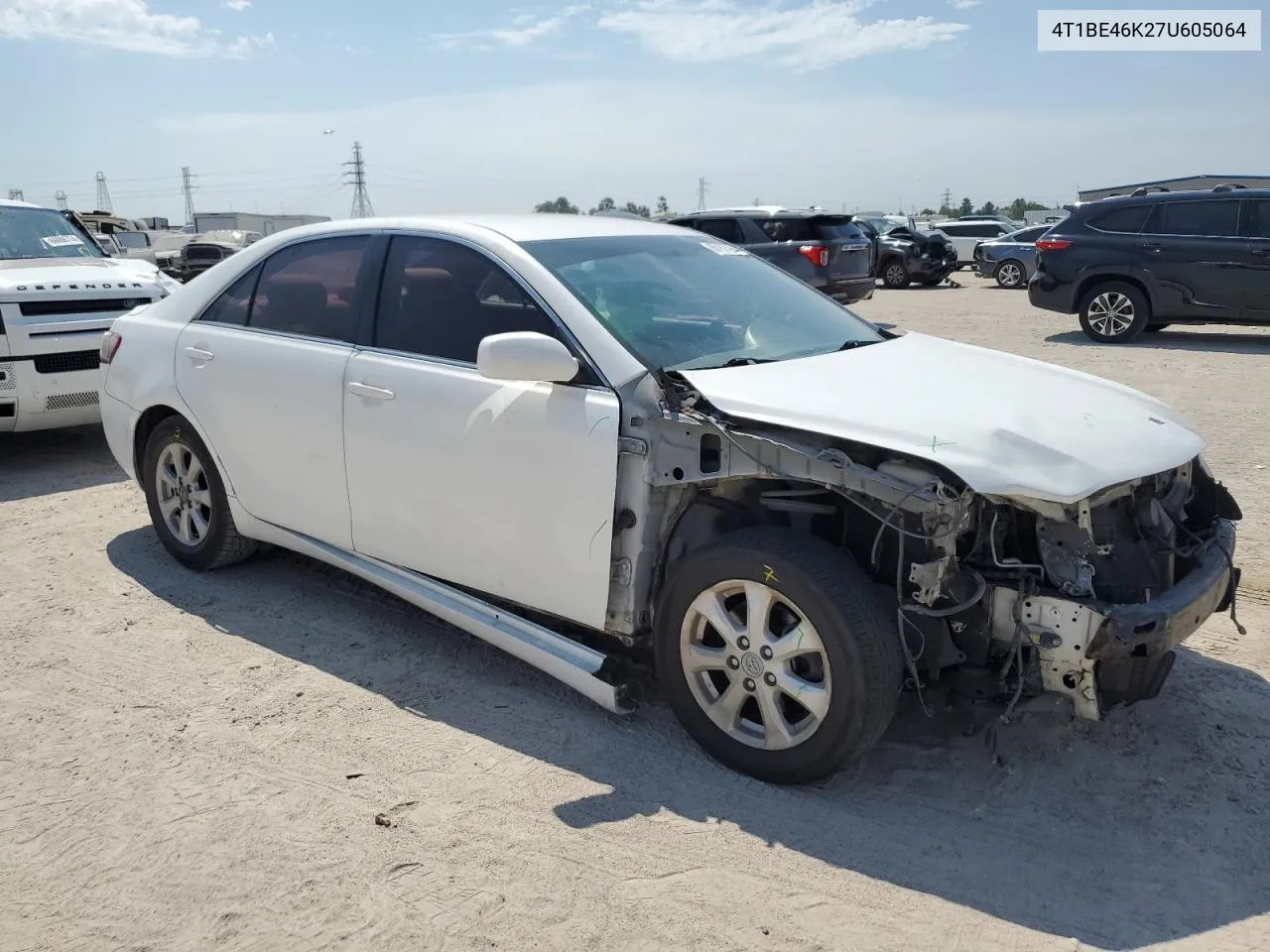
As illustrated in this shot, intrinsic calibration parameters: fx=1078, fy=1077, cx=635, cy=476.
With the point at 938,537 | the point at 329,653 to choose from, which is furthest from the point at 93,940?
the point at 938,537

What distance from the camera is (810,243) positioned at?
14430mm

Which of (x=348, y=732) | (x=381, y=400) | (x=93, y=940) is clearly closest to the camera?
(x=93, y=940)

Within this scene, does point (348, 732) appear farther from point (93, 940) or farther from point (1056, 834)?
point (1056, 834)

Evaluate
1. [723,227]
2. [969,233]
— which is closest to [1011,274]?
[969,233]

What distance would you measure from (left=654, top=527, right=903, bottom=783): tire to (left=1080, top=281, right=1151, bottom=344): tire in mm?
11197

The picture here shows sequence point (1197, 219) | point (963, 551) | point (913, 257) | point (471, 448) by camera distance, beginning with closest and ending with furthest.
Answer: point (963, 551)
point (471, 448)
point (1197, 219)
point (913, 257)

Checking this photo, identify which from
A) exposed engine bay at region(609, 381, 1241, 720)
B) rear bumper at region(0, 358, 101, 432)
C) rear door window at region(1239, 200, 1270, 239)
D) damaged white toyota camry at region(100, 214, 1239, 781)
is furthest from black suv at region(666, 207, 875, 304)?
exposed engine bay at region(609, 381, 1241, 720)

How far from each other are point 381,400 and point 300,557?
1.74 metres

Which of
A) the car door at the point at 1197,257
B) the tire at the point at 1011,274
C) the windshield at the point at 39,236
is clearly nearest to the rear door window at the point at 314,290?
the windshield at the point at 39,236

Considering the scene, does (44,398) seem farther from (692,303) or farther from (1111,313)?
(1111,313)

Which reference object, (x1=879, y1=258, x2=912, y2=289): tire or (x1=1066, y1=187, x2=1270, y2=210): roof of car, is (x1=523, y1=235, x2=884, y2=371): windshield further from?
(x1=879, y1=258, x2=912, y2=289): tire

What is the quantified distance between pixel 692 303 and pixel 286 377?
1.74 meters

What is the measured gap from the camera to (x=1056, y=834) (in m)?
3.13

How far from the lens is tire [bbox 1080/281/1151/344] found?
12.8m
